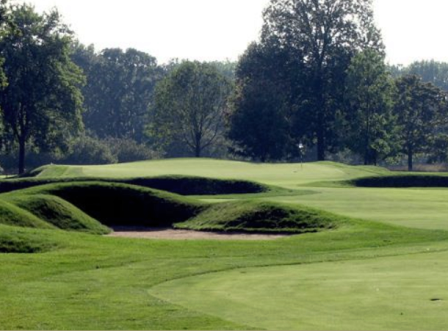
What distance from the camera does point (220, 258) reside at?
2552 centimetres

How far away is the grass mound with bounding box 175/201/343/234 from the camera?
36.3 metres

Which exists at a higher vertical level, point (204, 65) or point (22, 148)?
point (204, 65)

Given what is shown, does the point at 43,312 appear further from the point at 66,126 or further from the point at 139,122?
the point at 139,122

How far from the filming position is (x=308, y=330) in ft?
43.6

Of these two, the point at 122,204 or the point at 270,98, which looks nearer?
the point at 122,204

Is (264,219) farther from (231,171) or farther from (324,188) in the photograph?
(231,171)

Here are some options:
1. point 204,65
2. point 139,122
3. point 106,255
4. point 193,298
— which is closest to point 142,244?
point 106,255

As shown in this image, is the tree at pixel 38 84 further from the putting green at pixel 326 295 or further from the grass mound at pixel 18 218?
the putting green at pixel 326 295

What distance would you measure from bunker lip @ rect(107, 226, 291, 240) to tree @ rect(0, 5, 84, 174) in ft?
158

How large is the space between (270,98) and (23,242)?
71.4 m

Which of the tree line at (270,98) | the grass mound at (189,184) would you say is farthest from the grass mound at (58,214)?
the tree line at (270,98)

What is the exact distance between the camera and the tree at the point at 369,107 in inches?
3784

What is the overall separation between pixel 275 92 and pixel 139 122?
2263 inches

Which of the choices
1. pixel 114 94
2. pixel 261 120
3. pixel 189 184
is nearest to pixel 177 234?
pixel 189 184
